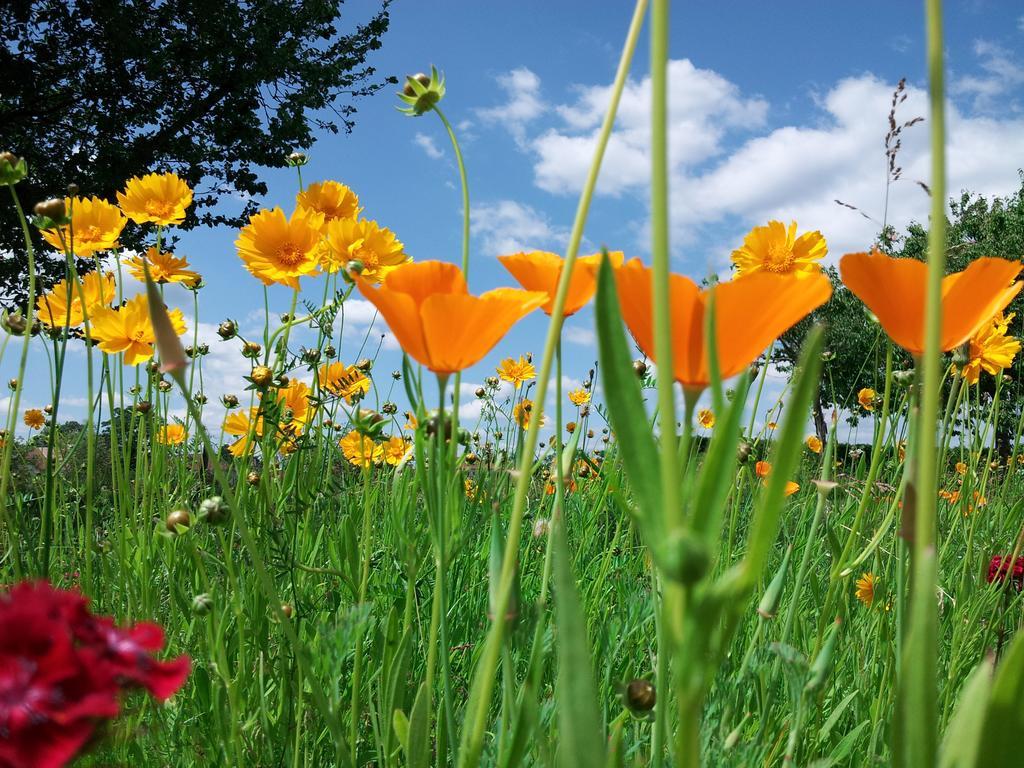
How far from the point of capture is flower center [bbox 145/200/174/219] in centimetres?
165

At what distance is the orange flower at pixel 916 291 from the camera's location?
0.54m

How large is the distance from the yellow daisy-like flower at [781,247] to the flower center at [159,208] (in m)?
1.20

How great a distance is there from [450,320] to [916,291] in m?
0.33

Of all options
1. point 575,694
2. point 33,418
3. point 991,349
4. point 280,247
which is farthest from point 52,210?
point 33,418

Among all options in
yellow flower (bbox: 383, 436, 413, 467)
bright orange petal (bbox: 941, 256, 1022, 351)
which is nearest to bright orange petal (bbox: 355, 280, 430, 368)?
bright orange petal (bbox: 941, 256, 1022, 351)

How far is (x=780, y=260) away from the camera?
1245 mm

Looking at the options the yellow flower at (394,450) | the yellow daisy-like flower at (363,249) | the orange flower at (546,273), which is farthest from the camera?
the yellow flower at (394,450)

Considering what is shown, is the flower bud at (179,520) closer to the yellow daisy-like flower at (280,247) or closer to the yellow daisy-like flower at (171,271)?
the yellow daisy-like flower at (280,247)

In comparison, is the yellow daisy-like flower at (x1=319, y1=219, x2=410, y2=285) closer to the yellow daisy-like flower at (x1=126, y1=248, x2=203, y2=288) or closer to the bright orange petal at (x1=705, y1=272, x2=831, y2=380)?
the yellow daisy-like flower at (x1=126, y1=248, x2=203, y2=288)

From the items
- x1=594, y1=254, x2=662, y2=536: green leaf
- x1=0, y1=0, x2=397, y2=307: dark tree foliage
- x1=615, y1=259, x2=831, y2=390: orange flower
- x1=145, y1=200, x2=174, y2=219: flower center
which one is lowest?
x1=594, y1=254, x2=662, y2=536: green leaf

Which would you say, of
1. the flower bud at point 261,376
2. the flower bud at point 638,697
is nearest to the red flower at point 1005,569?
the flower bud at point 638,697

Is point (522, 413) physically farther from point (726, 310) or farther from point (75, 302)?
point (726, 310)

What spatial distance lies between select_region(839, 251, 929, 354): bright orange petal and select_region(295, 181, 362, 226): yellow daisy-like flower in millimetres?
1029

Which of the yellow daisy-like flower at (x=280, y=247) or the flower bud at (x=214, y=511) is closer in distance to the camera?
the flower bud at (x=214, y=511)
